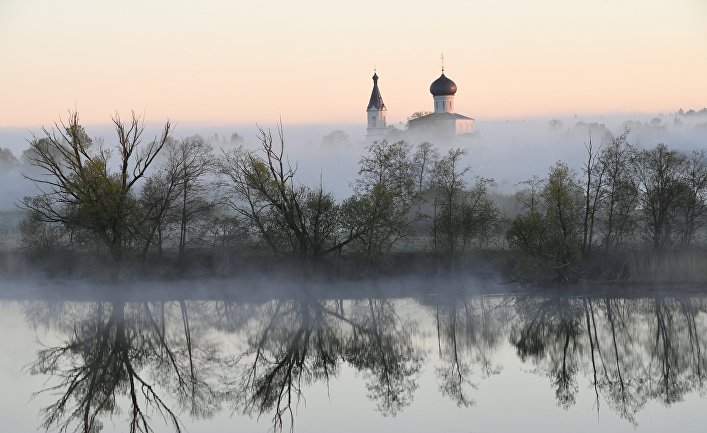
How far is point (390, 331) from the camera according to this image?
26969mm

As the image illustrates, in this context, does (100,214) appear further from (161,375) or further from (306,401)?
(306,401)

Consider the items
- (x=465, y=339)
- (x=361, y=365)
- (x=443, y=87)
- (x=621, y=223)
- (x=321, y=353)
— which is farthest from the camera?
(x=443, y=87)

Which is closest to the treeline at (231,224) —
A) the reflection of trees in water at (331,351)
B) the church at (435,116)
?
the reflection of trees in water at (331,351)

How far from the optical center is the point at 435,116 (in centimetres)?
10331

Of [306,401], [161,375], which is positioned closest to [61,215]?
[161,375]

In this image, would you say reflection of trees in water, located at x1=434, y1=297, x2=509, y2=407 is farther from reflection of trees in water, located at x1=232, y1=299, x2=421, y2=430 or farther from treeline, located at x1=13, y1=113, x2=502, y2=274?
treeline, located at x1=13, y1=113, x2=502, y2=274

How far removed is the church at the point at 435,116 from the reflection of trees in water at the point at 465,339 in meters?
70.0

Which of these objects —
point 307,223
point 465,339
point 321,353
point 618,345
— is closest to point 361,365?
point 321,353

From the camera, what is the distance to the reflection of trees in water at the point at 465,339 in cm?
2089

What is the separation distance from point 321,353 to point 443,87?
266 ft

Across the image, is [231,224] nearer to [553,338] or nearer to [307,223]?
[307,223]

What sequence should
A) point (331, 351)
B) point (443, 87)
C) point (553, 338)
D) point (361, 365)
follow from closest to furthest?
point (361, 365) → point (331, 351) → point (553, 338) → point (443, 87)

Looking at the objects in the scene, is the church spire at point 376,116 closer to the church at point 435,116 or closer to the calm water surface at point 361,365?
the church at point 435,116

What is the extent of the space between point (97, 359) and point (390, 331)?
25.8ft
